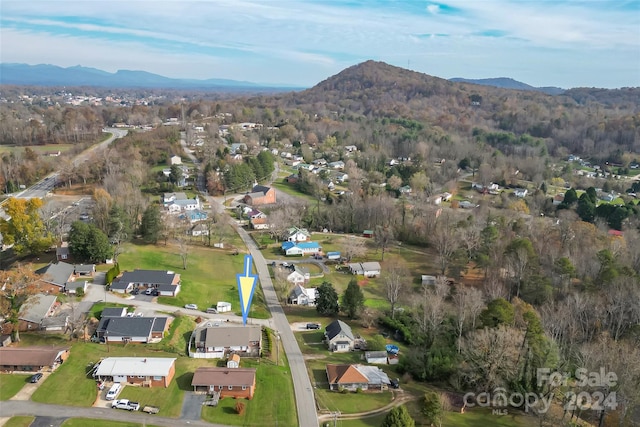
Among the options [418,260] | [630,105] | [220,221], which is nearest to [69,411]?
[220,221]

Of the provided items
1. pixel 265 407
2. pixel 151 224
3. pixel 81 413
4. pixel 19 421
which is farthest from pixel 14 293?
pixel 151 224

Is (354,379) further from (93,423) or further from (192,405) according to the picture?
(93,423)

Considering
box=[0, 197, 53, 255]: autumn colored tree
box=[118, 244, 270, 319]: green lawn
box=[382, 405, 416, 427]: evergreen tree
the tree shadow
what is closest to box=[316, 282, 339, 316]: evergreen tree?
box=[118, 244, 270, 319]: green lawn

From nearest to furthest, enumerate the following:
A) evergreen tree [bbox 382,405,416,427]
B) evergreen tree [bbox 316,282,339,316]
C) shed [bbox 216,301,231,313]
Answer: evergreen tree [bbox 382,405,416,427], shed [bbox 216,301,231,313], evergreen tree [bbox 316,282,339,316]

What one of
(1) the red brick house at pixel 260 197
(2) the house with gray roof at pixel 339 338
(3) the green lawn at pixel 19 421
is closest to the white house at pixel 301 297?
(2) the house with gray roof at pixel 339 338

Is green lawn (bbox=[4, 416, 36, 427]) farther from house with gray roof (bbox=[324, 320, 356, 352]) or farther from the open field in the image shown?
the open field

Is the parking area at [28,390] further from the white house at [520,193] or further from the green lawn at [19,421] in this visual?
the white house at [520,193]
